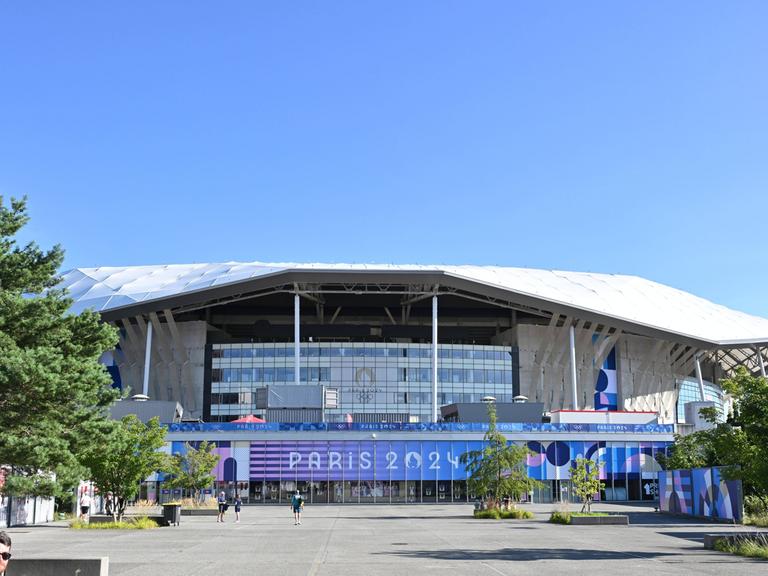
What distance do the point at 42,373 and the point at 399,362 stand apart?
7446cm

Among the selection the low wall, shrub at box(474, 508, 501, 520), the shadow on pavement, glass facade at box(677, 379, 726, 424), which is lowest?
shrub at box(474, 508, 501, 520)

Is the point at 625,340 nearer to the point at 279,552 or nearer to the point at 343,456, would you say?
the point at 343,456

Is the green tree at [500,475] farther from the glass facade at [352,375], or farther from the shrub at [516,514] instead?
the glass facade at [352,375]

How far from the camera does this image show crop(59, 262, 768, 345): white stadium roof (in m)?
86.1

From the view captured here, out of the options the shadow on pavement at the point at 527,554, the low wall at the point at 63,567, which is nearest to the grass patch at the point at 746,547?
the shadow on pavement at the point at 527,554

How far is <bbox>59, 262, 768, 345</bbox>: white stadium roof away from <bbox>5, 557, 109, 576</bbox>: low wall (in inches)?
2626

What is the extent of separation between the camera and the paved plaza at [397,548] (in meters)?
20.6

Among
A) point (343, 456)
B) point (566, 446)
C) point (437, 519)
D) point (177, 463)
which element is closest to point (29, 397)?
point (437, 519)

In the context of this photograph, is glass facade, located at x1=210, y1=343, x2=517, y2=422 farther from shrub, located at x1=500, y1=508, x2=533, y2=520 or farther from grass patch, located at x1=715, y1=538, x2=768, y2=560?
A: grass patch, located at x1=715, y1=538, x2=768, y2=560

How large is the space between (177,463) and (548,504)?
30622 millimetres

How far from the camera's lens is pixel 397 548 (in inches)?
1059

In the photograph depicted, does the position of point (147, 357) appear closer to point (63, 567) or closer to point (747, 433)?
point (747, 433)

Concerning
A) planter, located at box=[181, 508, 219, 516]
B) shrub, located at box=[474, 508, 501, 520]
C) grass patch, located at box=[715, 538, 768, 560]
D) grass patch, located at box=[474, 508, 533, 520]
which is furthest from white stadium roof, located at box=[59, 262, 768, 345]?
grass patch, located at box=[715, 538, 768, 560]

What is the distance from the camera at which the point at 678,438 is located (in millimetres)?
65000
